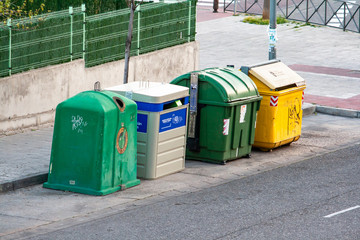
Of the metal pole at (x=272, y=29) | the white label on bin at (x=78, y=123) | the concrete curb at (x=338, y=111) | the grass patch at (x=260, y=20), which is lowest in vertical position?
the concrete curb at (x=338, y=111)

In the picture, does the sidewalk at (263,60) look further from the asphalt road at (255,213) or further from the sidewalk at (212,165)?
the asphalt road at (255,213)

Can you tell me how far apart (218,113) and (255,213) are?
287cm

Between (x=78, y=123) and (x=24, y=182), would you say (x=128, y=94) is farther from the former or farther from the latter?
(x=24, y=182)

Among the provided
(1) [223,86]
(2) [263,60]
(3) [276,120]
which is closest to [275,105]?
(3) [276,120]

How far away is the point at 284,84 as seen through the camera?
1388cm

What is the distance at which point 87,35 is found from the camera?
16688 millimetres

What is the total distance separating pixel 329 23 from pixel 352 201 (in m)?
19.2

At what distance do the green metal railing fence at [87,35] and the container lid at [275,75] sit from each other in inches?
162

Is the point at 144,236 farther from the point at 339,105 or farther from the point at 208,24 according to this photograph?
the point at 208,24

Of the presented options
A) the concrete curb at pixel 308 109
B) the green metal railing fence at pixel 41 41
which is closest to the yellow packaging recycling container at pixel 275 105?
the concrete curb at pixel 308 109

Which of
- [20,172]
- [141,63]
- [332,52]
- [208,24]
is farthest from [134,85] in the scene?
[208,24]

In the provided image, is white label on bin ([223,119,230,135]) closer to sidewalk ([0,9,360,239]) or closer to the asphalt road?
sidewalk ([0,9,360,239])

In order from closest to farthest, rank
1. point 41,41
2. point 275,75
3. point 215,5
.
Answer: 1. point 275,75
2. point 41,41
3. point 215,5

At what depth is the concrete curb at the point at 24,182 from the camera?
Answer: 11.1m
